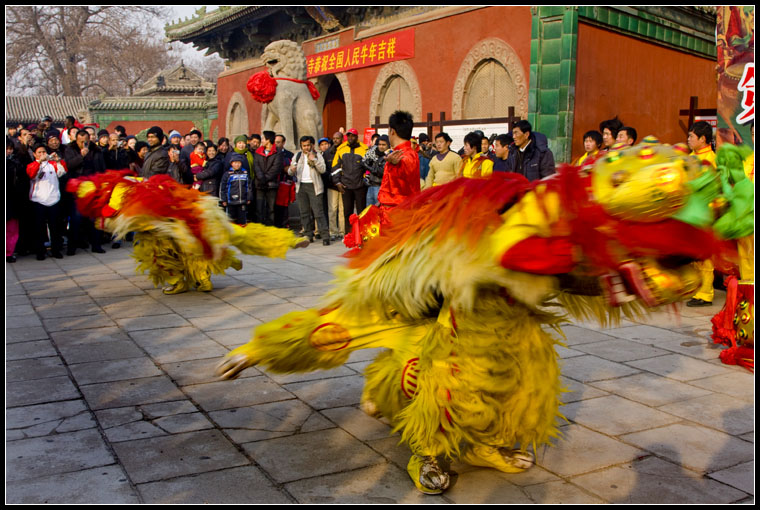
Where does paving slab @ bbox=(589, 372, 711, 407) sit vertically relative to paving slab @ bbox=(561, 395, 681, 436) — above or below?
below

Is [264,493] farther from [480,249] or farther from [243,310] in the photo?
[243,310]

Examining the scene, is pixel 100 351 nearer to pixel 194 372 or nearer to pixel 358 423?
pixel 194 372

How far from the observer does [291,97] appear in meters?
12.3

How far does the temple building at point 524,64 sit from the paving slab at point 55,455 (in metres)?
8.42

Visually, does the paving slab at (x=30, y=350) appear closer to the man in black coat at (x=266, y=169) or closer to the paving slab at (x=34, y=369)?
the paving slab at (x=34, y=369)

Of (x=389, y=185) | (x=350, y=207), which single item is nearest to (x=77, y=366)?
(x=389, y=185)

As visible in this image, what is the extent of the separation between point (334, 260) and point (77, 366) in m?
4.74

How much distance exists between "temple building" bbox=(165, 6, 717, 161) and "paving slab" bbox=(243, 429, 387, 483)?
798 centimetres

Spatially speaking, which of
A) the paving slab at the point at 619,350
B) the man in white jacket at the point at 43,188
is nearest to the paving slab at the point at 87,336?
the paving slab at the point at 619,350

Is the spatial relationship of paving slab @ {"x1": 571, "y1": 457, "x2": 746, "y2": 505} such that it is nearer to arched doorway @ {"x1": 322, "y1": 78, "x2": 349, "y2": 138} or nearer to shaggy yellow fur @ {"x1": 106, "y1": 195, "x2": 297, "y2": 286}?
shaggy yellow fur @ {"x1": 106, "y1": 195, "x2": 297, "y2": 286}

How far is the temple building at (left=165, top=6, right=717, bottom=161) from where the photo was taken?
10.9 metres

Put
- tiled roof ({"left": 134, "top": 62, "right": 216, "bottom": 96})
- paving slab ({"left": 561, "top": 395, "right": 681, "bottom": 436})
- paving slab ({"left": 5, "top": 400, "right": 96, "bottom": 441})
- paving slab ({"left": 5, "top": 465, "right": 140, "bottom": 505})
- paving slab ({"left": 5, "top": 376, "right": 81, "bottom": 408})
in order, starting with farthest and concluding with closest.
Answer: tiled roof ({"left": 134, "top": 62, "right": 216, "bottom": 96}) → paving slab ({"left": 5, "top": 376, "right": 81, "bottom": 408}) → paving slab ({"left": 561, "top": 395, "right": 681, "bottom": 436}) → paving slab ({"left": 5, "top": 400, "right": 96, "bottom": 441}) → paving slab ({"left": 5, "top": 465, "right": 140, "bottom": 505})

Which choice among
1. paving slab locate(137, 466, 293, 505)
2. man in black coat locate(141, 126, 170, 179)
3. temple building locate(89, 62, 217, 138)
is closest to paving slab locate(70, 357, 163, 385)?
paving slab locate(137, 466, 293, 505)

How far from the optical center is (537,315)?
280cm
